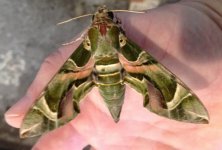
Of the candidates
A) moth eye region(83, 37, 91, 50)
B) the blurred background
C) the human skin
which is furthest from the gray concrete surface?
moth eye region(83, 37, 91, 50)

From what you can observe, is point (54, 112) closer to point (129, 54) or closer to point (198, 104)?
point (129, 54)

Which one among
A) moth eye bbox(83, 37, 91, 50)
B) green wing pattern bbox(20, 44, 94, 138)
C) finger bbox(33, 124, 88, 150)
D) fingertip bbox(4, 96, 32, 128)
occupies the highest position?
moth eye bbox(83, 37, 91, 50)

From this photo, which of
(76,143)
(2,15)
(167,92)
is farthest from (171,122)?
(2,15)

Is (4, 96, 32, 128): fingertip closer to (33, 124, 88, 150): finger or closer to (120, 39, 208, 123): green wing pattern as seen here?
(33, 124, 88, 150): finger

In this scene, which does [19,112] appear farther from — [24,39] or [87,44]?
[24,39]

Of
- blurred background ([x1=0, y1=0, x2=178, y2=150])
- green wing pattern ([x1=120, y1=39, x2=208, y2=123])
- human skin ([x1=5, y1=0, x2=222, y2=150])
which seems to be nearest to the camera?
green wing pattern ([x1=120, y1=39, x2=208, y2=123])

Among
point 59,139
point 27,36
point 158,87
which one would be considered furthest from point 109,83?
point 27,36

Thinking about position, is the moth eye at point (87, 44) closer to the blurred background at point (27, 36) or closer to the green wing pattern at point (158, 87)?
the green wing pattern at point (158, 87)
